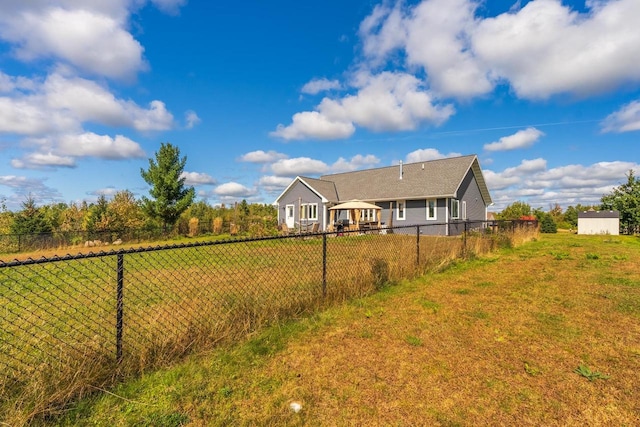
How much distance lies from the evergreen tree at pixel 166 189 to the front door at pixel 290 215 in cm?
805

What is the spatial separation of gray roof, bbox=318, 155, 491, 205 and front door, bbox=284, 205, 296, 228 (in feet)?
10.3

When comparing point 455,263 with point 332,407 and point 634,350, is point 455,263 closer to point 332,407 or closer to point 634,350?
point 634,350

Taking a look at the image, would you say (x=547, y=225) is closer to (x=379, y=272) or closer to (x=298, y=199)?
(x=298, y=199)

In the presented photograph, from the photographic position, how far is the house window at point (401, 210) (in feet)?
70.1

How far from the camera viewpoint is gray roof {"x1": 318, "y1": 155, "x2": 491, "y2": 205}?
19844 mm

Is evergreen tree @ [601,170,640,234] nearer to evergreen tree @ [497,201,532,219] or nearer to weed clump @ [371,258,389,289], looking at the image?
evergreen tree @ [497,201,532,219]

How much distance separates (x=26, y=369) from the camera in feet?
8.70

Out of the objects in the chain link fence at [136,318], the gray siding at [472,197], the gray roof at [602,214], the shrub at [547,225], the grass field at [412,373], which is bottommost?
the grass field at [412,373]

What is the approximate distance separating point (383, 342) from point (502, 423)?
4.97 feet

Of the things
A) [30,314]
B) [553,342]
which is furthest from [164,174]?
[553,342]

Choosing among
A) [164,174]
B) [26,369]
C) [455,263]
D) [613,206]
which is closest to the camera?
[26,369]

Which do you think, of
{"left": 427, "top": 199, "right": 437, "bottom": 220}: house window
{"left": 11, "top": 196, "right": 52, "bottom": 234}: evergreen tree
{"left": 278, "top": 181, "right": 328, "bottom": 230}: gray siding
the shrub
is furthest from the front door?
the shrub

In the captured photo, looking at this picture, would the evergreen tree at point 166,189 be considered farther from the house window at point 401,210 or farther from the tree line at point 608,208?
the tree line at point 608,208

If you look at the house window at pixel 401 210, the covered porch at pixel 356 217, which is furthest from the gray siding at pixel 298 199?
the house window at pixel 401 210
